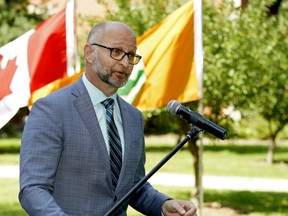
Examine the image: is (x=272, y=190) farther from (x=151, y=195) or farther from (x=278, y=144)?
(x=278, y=144)

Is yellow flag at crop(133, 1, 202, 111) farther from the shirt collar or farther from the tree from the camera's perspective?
the shirt collar

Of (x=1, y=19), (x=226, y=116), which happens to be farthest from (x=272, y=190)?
(x=1, y=19)

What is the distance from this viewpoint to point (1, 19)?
23.8 meters

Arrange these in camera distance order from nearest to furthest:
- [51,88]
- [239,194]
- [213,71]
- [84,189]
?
[84,189] → [51,88] → [213,71] → [239,194]

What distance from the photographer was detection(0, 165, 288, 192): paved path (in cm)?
1456

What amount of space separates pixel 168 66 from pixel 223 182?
7652 mm

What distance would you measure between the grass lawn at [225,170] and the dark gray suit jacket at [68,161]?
322 inches

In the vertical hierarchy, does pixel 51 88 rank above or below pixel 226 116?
above

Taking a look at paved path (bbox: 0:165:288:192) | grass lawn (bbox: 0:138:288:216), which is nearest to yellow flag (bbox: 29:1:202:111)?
grass lawn (bbox: 0:138:288:216)

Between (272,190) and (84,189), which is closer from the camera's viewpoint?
(84,189)

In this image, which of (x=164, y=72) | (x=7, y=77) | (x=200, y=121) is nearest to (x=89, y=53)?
(x=200, y=121)

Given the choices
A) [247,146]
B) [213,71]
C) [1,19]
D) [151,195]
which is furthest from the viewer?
[247,146]

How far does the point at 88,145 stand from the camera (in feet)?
9.93

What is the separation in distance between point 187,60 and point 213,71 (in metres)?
2.29
